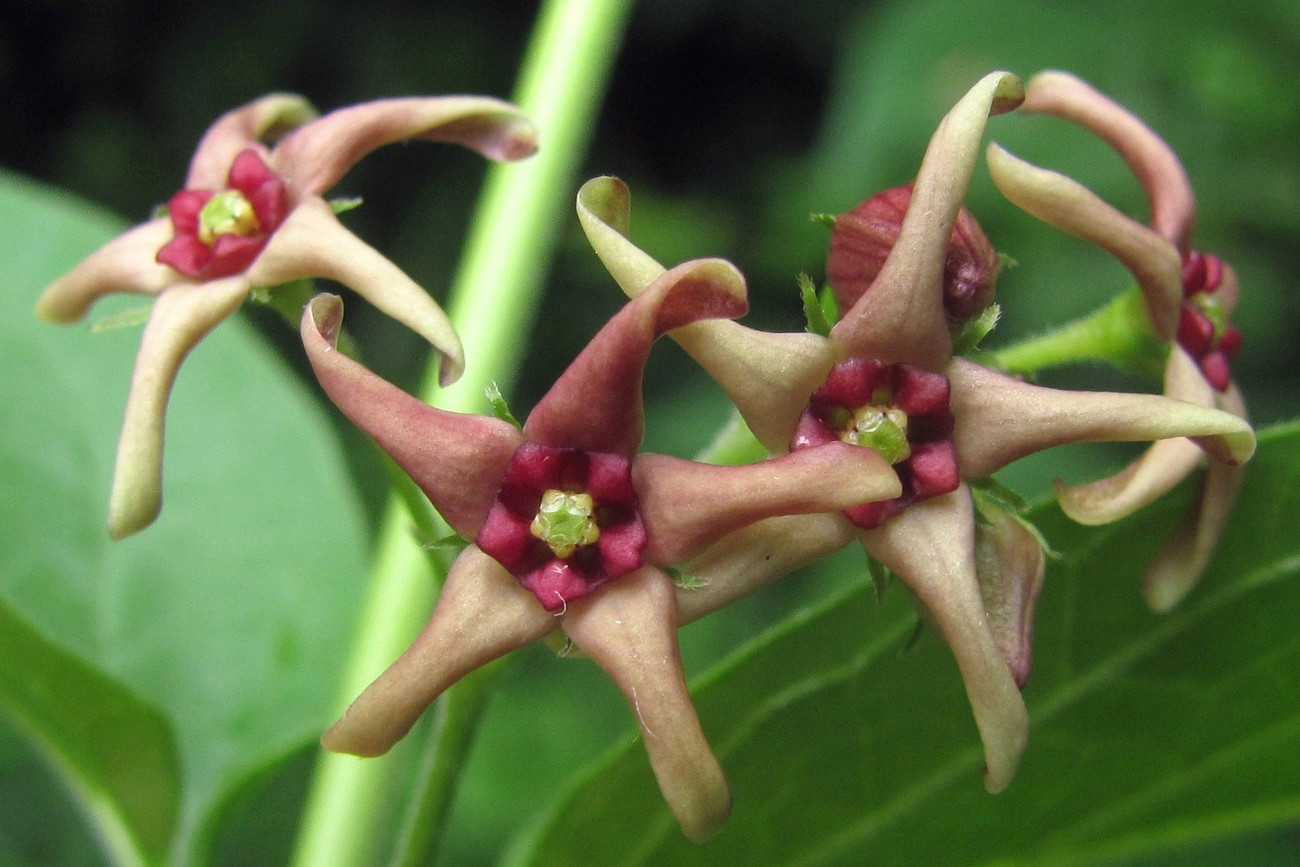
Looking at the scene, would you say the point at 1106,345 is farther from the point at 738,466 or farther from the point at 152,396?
the point at 152,396

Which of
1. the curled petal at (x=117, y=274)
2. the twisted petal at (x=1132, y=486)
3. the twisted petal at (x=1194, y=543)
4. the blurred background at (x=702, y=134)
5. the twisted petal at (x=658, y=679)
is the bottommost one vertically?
the blurred background at (x=702, y=134)

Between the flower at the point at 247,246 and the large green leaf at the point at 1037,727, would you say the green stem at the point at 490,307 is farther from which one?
the flower at the point at 247,246

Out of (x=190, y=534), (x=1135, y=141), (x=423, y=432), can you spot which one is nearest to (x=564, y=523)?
(x=423, y=432)

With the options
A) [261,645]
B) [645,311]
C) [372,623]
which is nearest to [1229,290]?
[645,311]

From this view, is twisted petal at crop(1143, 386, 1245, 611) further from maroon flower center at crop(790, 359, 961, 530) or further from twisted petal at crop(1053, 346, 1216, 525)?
maroon flower center at crop(790, 359, 961, 530)

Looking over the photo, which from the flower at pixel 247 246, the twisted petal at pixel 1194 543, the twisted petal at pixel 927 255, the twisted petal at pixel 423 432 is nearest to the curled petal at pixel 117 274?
the flower at pixel 247 246
